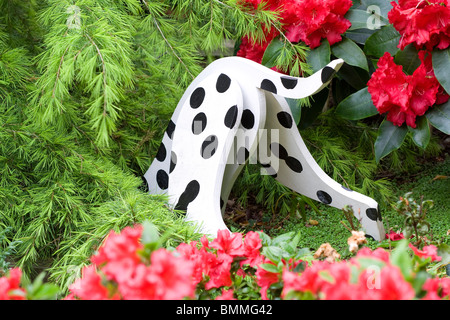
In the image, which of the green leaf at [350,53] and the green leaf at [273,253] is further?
the green leaf at [350,53]

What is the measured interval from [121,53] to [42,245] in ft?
1.77

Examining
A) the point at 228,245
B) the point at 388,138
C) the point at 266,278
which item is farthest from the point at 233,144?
the point at 266,278

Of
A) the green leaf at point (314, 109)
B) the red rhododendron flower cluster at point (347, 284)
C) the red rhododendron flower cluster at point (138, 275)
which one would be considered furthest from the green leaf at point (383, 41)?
the red rhododendron flower cluster at point (138, 275)

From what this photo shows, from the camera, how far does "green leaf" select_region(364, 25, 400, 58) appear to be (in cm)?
167

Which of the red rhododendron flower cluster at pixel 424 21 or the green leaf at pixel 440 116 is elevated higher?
the red rhododendron flower cluster at pixel 424 21

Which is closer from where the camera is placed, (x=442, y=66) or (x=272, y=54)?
(x=442, y=66)

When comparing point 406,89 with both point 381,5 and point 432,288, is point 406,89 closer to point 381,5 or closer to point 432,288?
point 381,5

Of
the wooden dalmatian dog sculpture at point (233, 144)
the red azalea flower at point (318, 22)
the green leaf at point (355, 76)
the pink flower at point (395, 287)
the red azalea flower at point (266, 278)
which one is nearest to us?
the pink flower at point (395, 287)

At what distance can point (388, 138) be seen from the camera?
1.65m

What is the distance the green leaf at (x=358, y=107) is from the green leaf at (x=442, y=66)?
0.22 m

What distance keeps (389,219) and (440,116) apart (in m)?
0.38

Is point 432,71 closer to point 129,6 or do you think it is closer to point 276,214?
point 276,214

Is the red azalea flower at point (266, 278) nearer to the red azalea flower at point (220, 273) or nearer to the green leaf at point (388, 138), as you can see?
the red azalea flower at point (220, 273)

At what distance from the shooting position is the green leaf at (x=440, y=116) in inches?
61.0
